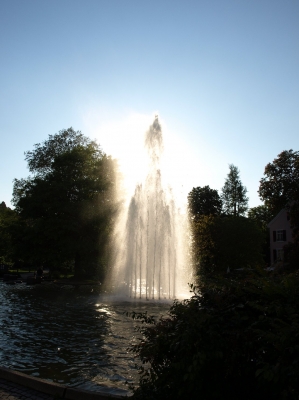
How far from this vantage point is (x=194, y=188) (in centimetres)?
7025

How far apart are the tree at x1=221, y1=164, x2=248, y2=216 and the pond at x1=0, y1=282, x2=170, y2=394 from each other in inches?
1906

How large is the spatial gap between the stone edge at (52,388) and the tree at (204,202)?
61.1 metres

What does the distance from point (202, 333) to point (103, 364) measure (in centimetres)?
530

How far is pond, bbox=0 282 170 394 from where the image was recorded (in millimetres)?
8109

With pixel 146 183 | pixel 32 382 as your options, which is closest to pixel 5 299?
pixel 146 183

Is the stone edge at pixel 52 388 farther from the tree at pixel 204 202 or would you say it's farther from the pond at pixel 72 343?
the tree at pixel 204 202

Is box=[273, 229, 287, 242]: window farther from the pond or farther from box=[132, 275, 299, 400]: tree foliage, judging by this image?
box=[132, 275, 299, 400]: tree foliage

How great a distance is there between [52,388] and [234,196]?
2454 inches

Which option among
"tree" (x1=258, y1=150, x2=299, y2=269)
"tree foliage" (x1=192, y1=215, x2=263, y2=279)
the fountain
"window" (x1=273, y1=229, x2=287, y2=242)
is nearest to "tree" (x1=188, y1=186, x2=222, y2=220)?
"window" (x1=273, y1=229, x2=287, y2=242)

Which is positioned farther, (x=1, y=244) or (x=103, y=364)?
(x=1, y=244)

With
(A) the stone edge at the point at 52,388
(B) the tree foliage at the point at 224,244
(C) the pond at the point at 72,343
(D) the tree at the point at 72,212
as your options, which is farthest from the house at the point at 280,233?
(A) the stone edge at the point at 52,388

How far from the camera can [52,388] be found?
20.4 ft

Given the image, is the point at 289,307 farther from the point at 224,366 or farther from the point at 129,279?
the point at 129,279

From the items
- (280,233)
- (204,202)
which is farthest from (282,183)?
(204,202)
